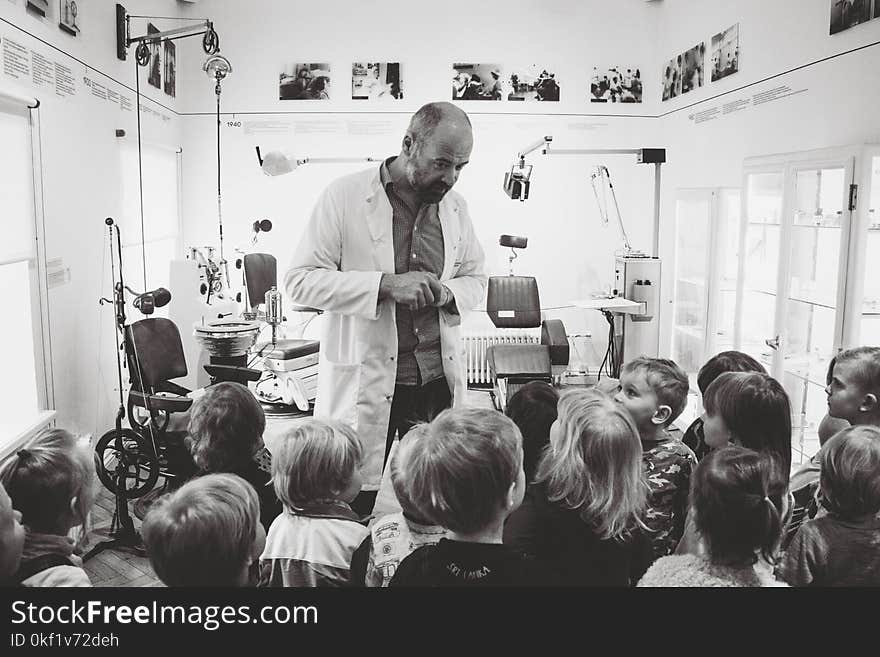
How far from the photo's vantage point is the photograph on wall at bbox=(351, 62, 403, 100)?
262 inches

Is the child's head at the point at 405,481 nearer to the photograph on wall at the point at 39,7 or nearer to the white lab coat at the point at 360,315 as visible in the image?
the white lab coat at the point at 360,315

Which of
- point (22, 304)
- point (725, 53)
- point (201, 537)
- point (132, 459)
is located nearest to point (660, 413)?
point (201, 537)

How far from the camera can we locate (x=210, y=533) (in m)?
1.26

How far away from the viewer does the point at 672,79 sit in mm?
6383

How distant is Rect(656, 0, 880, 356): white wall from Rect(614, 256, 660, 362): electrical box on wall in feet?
1.68

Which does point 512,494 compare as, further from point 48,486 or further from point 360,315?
point 48,486

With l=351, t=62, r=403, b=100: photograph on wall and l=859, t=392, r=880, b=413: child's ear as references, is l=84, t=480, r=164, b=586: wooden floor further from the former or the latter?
l=351, t=62, r=403, b=100: photograph on wall

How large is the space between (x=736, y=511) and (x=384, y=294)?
35.3 inches

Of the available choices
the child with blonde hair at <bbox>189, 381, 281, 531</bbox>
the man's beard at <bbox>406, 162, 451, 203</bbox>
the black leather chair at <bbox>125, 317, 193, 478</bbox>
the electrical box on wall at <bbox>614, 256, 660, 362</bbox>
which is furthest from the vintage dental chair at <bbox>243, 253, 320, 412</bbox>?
the man's beard at <bbox>406, 162, 451, 203</bbox>

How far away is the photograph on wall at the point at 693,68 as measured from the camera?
5.77m

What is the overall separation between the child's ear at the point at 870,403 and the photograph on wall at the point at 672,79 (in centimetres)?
459

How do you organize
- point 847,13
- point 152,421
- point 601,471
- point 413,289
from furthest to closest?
point 847,13, point 152,421, point 413,289, point 601,471

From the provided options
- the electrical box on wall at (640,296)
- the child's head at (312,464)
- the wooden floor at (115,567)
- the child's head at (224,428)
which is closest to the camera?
the child's head at (312,464)

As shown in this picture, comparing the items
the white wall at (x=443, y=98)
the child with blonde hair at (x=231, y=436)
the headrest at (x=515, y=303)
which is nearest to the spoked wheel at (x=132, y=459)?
the child with blonde hair at (x=231, y=436)
